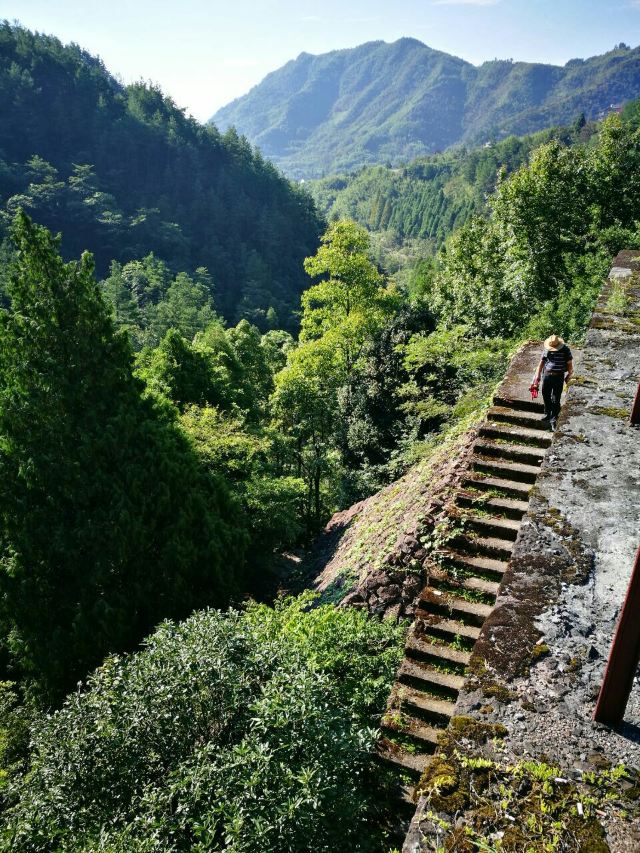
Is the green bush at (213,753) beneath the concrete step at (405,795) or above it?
above

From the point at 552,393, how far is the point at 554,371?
1.40 ft

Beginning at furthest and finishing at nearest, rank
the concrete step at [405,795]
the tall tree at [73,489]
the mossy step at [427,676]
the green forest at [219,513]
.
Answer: the tall tree at [73,489]
the mossy step at [427,676]
the concrete step at [405,795]
the green forest at [219,513]

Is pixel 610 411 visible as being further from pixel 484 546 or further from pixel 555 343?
pixel 484 546

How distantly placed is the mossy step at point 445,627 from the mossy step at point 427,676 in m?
0.37

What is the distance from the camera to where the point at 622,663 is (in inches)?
113

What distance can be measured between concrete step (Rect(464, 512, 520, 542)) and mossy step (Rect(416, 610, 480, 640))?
113 cm

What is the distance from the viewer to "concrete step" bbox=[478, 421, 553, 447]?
23.4 ft

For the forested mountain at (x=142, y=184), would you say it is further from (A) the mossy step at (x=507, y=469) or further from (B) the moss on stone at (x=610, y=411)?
(B) the moss on stone at (x=610, y=411)

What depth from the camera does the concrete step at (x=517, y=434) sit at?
281 inches

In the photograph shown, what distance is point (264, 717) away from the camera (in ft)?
15.1

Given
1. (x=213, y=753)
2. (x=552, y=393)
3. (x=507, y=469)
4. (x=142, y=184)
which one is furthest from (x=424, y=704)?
(x=142, y=184)

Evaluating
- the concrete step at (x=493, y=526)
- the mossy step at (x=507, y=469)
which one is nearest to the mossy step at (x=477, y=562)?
the concrete step at (x=493, y=526)

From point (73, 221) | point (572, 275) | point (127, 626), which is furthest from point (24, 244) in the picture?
point (73, 221)

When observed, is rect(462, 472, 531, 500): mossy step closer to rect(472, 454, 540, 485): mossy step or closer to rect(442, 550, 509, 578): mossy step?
rect(472, 454, 540, 485): mossy step
